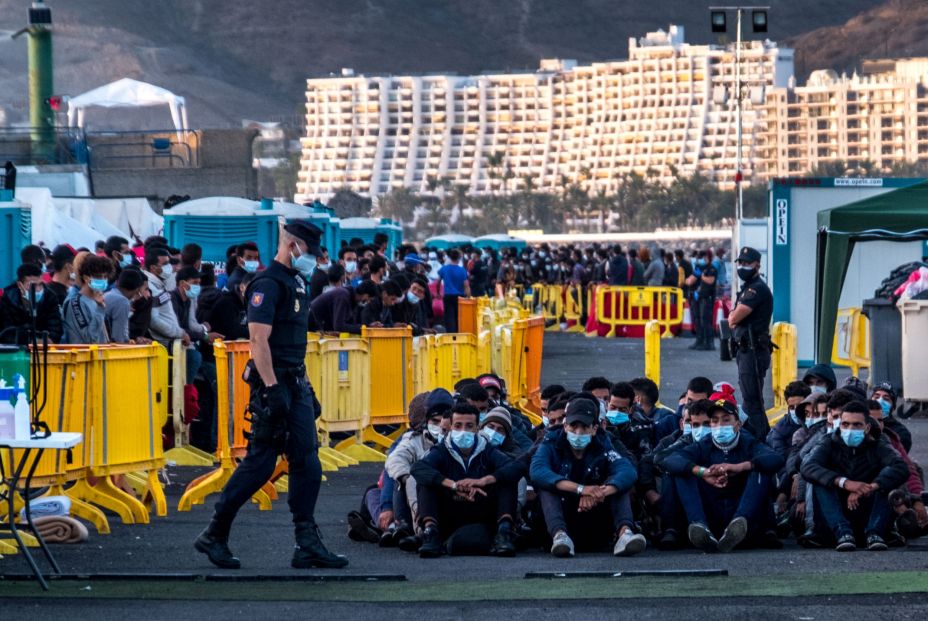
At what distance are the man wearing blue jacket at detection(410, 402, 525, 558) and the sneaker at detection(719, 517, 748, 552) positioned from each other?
3.80 ft

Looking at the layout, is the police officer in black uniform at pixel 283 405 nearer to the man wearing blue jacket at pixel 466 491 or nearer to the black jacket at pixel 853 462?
the man wearing blue jacket at pixel 466 491

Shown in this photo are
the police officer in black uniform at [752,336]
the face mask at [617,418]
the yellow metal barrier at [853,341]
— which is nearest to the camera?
the face mask at [617,418]

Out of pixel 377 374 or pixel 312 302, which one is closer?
pixel 377 374

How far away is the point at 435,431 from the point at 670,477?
142 cm

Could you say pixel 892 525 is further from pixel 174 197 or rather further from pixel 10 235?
pixel 174 197

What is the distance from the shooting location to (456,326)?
1030 inches

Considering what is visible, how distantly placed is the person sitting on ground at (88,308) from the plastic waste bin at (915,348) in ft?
31.5

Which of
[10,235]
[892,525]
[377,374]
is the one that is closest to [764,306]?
[377,374]

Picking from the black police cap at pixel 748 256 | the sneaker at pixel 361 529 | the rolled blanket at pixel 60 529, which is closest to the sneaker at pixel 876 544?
the sneaker at pixel 361 529

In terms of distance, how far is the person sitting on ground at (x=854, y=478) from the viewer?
33.2ft

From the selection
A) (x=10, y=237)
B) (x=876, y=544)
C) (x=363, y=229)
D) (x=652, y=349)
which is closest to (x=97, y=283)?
(x=876, y=544)

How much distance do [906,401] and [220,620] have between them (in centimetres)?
1264

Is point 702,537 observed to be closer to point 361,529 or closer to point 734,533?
point 734,533

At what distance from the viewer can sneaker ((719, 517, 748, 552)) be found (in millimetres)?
10023
